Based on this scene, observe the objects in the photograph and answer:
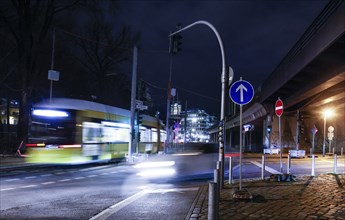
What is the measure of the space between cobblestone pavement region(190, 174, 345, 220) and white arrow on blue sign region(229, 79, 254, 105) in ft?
8.59

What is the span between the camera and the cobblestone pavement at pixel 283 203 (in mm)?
8789

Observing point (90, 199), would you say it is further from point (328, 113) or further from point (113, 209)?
point (328, 113)

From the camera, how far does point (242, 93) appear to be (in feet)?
40.2

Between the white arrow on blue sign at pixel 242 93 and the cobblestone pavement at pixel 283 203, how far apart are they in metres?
2.62

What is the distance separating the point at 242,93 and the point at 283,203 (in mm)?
3433

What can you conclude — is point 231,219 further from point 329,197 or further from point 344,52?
point 344,52

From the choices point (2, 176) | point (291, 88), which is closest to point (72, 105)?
point (2, 176)

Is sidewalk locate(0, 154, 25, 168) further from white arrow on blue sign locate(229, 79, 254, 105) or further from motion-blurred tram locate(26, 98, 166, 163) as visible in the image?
white arrow on blue sign locate(229, 79, 254, 105)

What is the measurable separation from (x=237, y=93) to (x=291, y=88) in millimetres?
26234

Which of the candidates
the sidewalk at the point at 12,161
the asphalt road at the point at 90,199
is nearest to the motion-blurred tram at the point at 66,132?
the asphalt road at the point at 90,199

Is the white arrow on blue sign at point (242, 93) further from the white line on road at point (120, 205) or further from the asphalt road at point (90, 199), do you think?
the white line on road at point (120, 205)

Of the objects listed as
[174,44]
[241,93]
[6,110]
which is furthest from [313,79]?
[6,110]

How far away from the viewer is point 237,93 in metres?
12.3

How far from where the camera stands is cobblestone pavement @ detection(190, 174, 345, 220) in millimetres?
8789
